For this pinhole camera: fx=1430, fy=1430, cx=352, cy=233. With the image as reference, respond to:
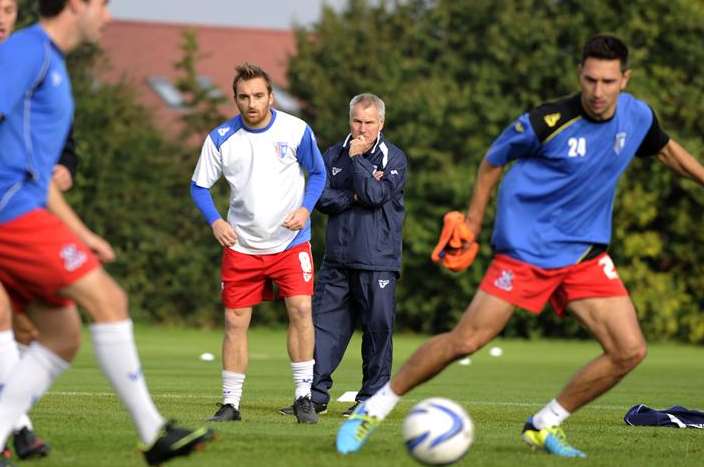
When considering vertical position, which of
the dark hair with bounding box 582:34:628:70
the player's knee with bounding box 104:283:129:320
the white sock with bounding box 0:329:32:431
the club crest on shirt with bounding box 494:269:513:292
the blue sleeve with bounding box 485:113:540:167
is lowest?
the white sock with bounding box 0:329:32:431

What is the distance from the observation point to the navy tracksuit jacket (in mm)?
11320

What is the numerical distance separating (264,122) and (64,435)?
119 inches

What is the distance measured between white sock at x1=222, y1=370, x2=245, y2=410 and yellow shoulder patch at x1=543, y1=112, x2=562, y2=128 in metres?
3.48

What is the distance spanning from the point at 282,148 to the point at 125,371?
3968mm

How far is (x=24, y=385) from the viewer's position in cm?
665

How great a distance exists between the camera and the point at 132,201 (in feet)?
103

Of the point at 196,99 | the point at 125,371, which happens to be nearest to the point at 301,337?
the point at 125,371

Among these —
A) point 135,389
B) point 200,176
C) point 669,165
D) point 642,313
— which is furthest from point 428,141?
point 135,389

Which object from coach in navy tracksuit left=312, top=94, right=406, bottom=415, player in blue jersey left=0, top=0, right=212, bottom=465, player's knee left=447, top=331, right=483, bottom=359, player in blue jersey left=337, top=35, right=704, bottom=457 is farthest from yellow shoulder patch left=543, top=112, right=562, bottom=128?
coach in navy tracksuit left=312, top=94, right=406, bottom=415

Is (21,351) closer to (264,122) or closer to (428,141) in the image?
(264,122)

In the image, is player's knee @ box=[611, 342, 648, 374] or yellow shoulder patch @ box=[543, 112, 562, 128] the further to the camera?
player's knee @ box=[611, 342, 648, 374]

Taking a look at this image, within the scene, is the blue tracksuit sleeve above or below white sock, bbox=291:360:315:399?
above

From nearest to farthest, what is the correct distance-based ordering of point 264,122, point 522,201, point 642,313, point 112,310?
point 112,310 → point 522,201 → point 264,122 → point 642,313

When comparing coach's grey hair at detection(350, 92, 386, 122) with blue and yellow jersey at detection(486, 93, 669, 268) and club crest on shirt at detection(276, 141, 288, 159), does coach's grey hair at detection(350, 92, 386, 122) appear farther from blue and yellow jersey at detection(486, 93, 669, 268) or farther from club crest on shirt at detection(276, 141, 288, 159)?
blue and yellow jersey at detection(486, 93, 669, 268)
